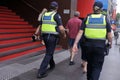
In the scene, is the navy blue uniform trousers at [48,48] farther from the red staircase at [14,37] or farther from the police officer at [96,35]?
the red staircase at [14,37]

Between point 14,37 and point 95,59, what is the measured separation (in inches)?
210

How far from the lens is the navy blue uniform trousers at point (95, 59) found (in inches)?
200

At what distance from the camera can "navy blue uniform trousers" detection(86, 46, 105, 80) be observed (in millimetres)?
5084

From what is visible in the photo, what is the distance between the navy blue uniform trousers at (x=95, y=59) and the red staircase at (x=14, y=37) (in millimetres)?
3573

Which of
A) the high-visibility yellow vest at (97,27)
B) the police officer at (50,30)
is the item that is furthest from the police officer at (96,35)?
the police officer at (50,30)

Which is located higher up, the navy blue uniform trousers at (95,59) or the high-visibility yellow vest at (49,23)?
the high-visibility yellow vest at (49,23)

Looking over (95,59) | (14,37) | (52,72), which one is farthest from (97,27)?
(14,37)

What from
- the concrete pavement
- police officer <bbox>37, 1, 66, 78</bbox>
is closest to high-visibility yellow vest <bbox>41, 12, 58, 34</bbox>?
police officer <bbox>37, 1, 66, 78</bbox>

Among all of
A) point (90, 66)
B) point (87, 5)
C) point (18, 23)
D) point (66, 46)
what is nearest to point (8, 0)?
point (18, 23)

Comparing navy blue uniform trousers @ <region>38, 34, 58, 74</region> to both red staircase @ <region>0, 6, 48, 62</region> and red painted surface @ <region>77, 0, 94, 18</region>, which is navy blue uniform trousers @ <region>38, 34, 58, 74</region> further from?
red painted surface @ <region>77, 0, 94, 18</region>

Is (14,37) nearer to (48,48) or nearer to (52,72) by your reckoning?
(52,72)

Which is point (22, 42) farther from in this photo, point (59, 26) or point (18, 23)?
point (59, 26)

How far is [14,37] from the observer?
9.80 m

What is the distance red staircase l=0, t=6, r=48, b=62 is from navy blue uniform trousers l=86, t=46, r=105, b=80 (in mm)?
3573
